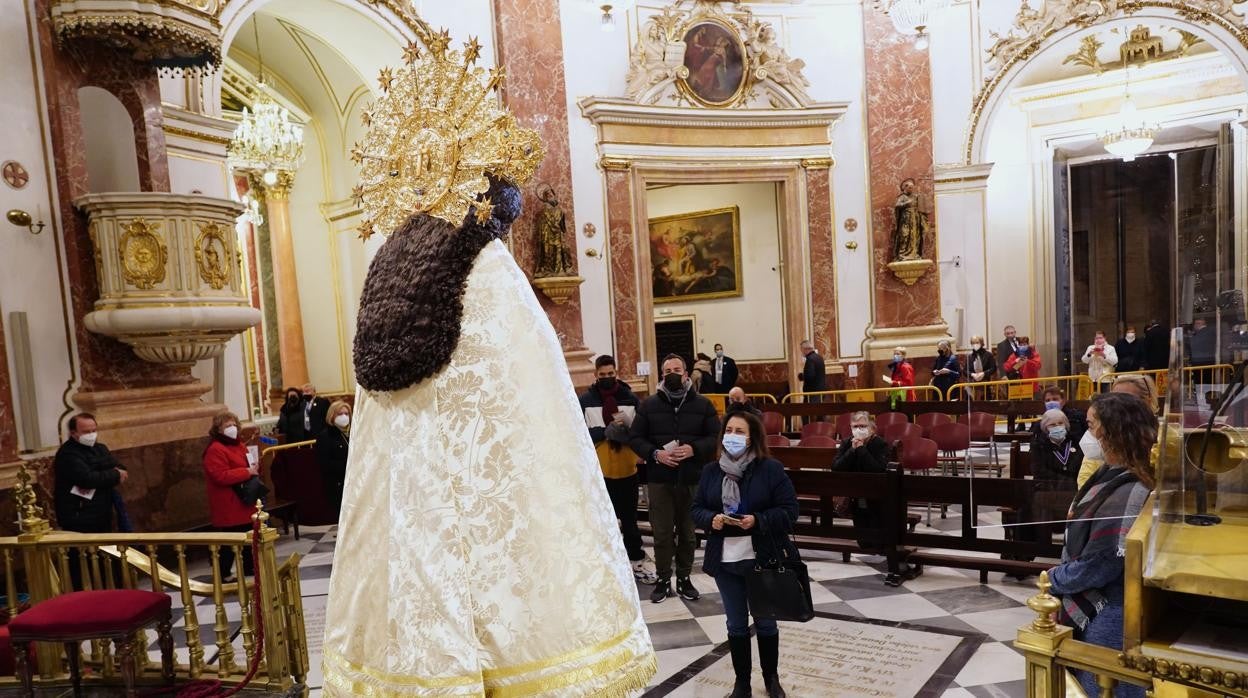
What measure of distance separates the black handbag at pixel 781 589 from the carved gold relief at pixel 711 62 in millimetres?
10120

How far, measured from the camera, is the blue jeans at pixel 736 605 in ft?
12.3

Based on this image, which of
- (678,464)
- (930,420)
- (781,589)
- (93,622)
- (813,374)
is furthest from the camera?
(813,374)

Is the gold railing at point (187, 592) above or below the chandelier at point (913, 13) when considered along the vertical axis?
below

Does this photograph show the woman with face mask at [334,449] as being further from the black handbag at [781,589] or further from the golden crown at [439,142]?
the golden crown at [439,142]

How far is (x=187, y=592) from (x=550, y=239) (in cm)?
828

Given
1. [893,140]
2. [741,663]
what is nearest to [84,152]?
[741,663]

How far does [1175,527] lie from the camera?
160cm

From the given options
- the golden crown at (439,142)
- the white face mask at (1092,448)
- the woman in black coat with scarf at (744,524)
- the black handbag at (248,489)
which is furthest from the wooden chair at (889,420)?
the golden crown at (439,142)

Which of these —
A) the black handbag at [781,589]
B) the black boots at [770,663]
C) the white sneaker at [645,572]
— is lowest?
the white sneaker at [645,572]

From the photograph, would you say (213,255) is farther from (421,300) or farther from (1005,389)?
(1005,389)

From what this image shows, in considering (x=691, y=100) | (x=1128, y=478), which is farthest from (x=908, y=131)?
(x=1128, y=478)

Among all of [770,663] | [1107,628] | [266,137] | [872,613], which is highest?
[266,137]

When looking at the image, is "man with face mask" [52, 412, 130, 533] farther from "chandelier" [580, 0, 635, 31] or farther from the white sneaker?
"chandelier" [580, 0, 635, 31]

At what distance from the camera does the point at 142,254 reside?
22.0ft
